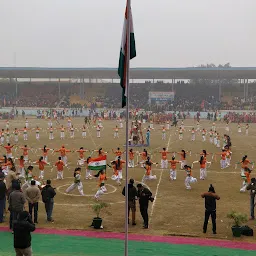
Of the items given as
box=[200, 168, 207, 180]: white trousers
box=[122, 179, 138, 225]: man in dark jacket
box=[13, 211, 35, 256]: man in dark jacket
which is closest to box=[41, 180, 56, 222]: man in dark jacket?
box=[122, 179, 138, 225]: man in dark jacket

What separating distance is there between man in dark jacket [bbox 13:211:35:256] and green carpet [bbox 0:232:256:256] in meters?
2.01

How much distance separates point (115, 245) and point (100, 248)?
44 centimetres

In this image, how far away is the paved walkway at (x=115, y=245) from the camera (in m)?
10.1

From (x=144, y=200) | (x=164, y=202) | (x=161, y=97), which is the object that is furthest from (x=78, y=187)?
(x=161, y=97)

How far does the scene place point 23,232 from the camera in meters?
7.95

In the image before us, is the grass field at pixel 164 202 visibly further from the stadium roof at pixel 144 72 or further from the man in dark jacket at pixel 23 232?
the stadium roof at pixel 144 72

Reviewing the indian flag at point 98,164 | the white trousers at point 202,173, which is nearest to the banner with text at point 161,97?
the white trousers at point 202,173

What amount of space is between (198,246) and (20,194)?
4836 millimetres

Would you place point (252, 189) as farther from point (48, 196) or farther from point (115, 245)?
point (48, 196)

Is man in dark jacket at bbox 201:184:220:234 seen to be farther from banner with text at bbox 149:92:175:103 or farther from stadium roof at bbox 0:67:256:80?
banner with text at bbox 149:92:175:103

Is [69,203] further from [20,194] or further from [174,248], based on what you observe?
[174,248]

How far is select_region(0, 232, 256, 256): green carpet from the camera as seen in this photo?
1007 centimetres

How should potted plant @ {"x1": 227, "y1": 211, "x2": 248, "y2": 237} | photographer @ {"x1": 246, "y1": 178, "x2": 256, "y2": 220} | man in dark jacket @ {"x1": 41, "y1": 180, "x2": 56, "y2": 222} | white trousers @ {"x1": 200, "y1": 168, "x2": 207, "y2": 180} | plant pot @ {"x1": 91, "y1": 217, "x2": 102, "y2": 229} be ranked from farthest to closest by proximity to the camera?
white trousers @ {"x1": 200, "y1": 168, "x2": 207, "y2": 180}, photographer @ {"x1": 246, "y1": 178, "x2": 256, "y2": 220}, man in dark jacket @ {"x1": 41, "y1": 180, "x2": 56, "y2": 222}, plant pot @ {"x1": 91, "y1": 217, "x2": 102, "y2": 229}, potted plant @ {"x1": 227, "y1": 211, "x2": 248, "y2": 237}

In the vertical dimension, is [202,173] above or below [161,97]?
below
